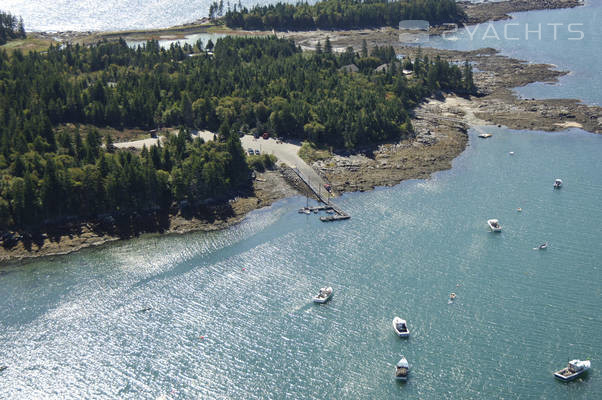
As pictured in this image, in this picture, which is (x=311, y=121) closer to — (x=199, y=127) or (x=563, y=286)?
(x=199, y=127)

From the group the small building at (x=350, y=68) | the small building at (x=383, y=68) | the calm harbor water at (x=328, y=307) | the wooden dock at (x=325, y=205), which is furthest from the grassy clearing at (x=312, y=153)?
the small building at (x=383, y=68)

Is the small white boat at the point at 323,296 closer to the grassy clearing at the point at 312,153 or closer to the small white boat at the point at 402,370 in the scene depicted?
the small white boat at the point at 402,370

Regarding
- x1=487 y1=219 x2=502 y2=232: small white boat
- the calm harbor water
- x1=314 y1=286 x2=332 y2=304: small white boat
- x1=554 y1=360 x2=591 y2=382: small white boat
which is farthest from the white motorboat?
x1=314 y1=286 x2=332 y2=304: small white boat

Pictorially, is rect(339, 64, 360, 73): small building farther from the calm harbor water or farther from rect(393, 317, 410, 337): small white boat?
rect(393, 317, 410, 337): small white boat

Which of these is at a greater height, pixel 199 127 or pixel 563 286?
pixel 199 127

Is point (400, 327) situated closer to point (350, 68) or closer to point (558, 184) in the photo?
point (558, 184)

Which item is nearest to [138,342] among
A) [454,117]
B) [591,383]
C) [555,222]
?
[591,383]
